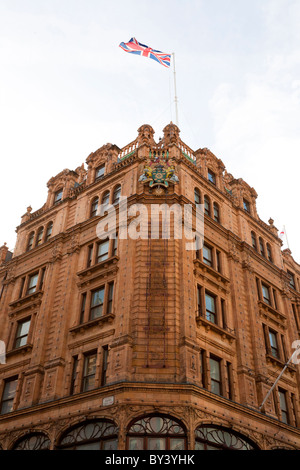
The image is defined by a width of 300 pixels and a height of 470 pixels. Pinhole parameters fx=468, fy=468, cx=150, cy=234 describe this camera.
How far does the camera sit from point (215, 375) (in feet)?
89.4

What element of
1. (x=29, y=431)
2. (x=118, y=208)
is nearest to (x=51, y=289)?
(x=118, y=208)

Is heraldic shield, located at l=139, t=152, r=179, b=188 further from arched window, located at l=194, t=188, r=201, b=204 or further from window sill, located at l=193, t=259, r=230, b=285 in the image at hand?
window sill, located at l=193, t=259, r=230, b=285

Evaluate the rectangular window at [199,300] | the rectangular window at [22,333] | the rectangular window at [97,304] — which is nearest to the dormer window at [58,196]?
the rectangular window at [22,333]

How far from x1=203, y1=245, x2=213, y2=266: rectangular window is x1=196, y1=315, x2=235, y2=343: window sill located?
15.8ft

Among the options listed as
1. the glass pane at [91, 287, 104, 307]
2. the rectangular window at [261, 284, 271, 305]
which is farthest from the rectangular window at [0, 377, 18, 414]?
the rectangular window at [261, 284, 271, 305]

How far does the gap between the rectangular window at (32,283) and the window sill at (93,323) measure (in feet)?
24.5

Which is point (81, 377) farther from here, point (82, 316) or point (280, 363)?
point (280, 363)

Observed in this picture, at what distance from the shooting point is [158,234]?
2944cm

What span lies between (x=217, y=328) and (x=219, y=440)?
6.49 meters

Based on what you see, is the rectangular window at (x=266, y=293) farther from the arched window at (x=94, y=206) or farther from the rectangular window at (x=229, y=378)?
the arched window at (x=94, y=206)

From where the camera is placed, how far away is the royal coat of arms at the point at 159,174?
32331mm
